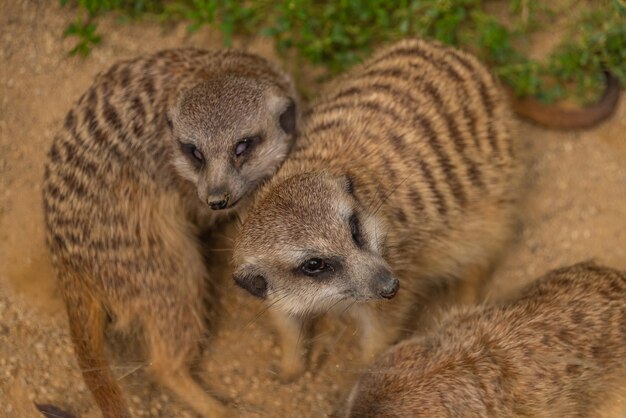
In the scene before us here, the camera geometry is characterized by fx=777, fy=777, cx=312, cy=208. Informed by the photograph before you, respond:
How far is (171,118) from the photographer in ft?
8.00

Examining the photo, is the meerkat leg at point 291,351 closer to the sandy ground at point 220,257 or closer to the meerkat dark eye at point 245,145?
the sandy ground at point 220,257

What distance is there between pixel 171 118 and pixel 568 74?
143 cm

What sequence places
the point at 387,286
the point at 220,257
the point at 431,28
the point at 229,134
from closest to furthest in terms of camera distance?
the point at 387,286 < the point at 229,134 < the point at 220,257 < the point at 431,28

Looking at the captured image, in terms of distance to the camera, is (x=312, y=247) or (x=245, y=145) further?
(x=245, y=145)

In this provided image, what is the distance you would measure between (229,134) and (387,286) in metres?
0.77

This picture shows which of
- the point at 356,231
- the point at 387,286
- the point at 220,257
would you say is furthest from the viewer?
the point at 220,257

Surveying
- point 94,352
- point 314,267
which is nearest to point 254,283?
point 314,267

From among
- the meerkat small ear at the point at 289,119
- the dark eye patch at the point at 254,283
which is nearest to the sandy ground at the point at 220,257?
the dark eye patch at the point at 254,283

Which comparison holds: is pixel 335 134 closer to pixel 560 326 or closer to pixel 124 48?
pixel 560 326

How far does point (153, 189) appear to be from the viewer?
2.51 metres

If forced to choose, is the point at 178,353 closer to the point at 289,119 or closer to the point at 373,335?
the point at 373,335

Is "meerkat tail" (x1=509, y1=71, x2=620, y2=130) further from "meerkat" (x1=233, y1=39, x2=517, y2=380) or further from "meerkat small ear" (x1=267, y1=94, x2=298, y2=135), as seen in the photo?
"meerkat small ear" (x1=267, y1=94, x2=298, y2=135)

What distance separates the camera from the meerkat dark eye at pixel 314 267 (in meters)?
2.00

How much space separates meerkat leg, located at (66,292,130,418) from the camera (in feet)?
7.26
